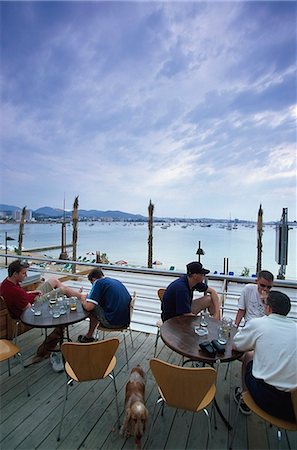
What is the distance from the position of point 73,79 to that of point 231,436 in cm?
820

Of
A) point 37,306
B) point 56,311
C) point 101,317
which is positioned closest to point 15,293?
point 37,306

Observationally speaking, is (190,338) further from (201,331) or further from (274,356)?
(274,356)

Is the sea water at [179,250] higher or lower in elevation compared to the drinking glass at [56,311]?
lower

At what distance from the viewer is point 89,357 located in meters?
1.60

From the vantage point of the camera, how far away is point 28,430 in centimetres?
176

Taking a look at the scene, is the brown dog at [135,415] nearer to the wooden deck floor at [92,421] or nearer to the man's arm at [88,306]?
the wooden deck floor at [92,421]

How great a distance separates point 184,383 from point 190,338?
579mm

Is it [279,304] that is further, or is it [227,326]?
[227,326]

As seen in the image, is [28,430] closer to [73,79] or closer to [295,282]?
[295,282]

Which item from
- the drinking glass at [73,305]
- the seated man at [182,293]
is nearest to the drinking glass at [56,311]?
the drinking glass at [73,305]

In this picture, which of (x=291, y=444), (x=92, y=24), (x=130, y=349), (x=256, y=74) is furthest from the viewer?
(x=256, y=74)

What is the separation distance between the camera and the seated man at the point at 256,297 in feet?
7.86

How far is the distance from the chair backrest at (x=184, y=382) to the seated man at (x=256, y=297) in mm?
1320

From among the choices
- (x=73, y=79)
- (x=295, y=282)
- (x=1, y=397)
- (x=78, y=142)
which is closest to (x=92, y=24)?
(x=73, y=79)
